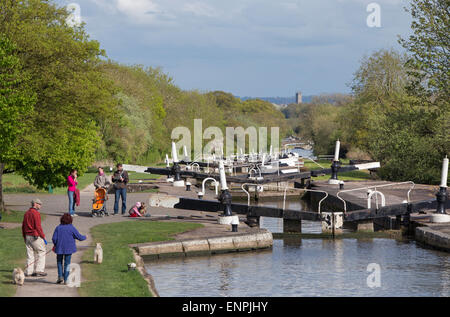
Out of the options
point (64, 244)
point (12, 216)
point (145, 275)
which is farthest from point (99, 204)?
point (64, 244)

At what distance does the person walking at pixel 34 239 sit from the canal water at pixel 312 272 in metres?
2.88

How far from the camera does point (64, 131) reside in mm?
25953

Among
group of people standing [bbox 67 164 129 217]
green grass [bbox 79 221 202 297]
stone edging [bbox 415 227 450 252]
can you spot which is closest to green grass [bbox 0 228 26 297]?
green grass [bbox 79 221 202 297]

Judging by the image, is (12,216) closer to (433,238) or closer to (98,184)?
(98,184)

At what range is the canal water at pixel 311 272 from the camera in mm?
16875

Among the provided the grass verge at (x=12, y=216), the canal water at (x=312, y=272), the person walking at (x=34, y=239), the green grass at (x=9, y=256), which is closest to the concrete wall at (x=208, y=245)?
the canal water at (x=312, y=272)

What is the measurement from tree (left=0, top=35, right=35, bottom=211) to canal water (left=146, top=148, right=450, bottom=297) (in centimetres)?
640

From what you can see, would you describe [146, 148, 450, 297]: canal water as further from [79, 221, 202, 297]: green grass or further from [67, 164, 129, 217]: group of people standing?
[67, 164, 129, 217]: group of people standing

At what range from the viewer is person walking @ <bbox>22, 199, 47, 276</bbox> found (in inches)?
596

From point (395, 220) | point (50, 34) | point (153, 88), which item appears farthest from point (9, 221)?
point (153, 88)

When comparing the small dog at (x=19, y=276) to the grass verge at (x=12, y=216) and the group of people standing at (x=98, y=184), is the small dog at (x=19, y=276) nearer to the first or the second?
the grass verge at (x=12, y=216)

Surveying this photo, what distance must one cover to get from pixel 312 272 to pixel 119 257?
5.27 m
